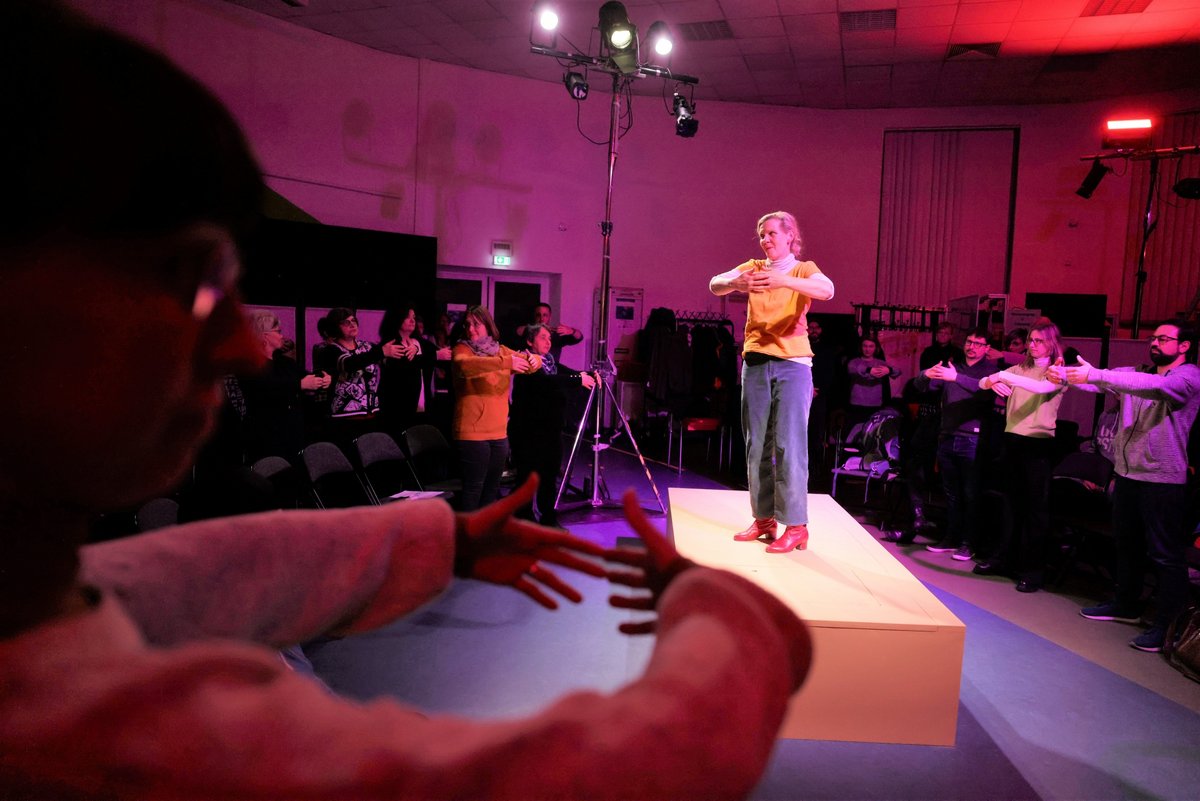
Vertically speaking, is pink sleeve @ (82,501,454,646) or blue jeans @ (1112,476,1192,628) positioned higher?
pink sleeve @ (82,501,454,646)

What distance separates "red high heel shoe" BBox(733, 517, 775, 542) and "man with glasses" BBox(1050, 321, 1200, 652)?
1881mm

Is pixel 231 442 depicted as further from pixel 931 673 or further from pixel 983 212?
pixel 983 212

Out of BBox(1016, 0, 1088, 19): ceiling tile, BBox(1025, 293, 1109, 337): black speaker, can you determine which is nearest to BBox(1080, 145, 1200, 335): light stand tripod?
BBox(1025, 293, 1109, 337): black speaker

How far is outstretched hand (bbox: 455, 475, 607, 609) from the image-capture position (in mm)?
587

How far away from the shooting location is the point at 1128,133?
762cm

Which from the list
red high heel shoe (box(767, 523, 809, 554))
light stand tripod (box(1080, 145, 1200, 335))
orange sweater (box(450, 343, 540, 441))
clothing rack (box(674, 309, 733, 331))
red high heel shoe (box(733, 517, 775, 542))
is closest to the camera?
red high heel shoe (box(767, 523, 809, 554))

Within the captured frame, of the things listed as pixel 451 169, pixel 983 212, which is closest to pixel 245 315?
pixel 451 169

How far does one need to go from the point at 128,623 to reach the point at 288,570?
130mm

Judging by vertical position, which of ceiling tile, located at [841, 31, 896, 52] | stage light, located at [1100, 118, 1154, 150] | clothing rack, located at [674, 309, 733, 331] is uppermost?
ceiling tile, located at [841, 31, 896, 52]

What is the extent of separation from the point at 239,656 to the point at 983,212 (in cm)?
1072

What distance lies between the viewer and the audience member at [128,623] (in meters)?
0.35

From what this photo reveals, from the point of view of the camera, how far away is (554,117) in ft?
30.6

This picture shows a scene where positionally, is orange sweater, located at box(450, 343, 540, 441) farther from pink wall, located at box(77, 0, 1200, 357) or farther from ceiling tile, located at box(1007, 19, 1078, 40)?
ceiling tile, located at box(1007, 19, 1078, 40)

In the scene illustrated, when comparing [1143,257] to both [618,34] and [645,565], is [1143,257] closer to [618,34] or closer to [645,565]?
[618,34]
